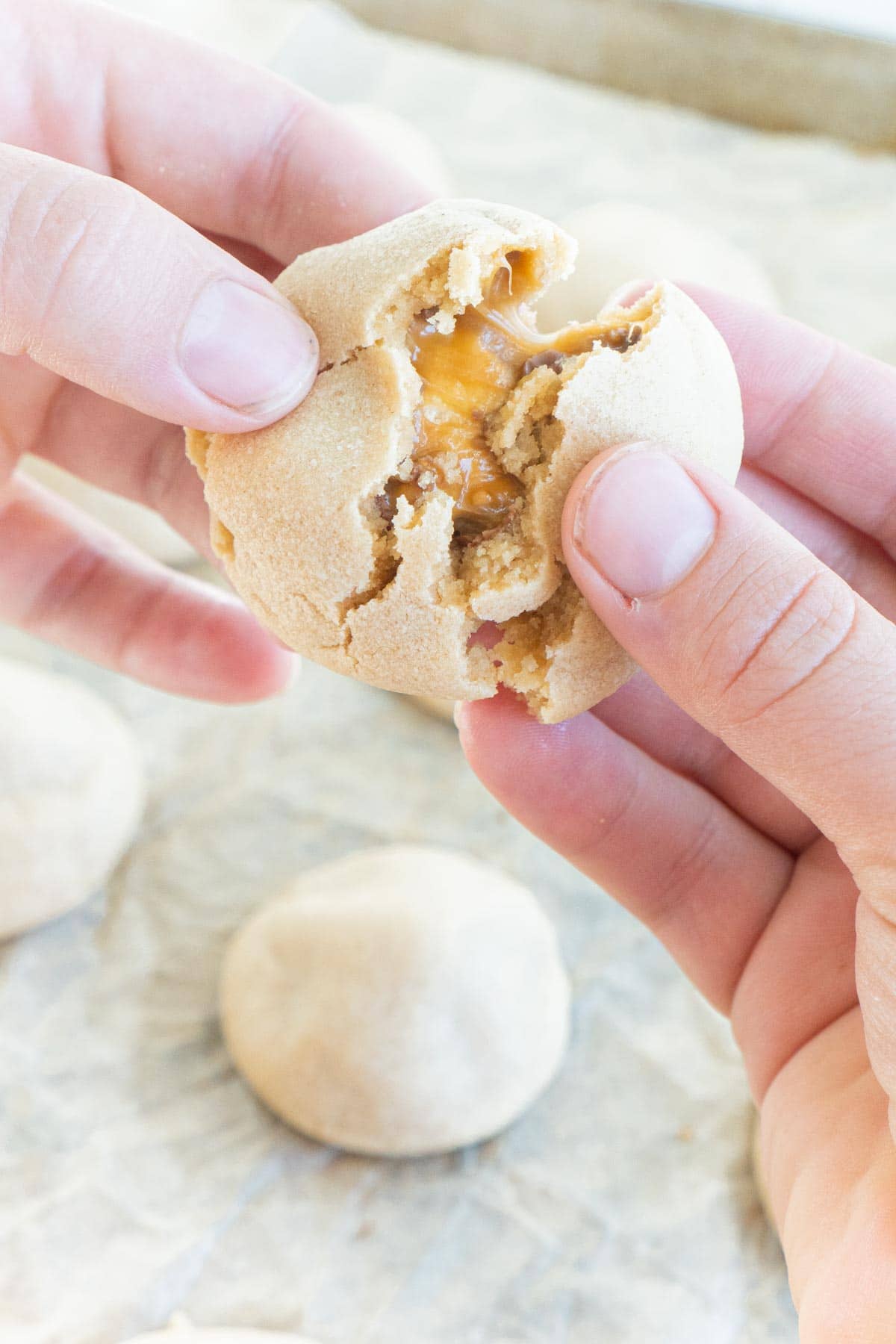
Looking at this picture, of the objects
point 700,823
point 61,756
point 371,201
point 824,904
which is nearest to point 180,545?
point 61,756

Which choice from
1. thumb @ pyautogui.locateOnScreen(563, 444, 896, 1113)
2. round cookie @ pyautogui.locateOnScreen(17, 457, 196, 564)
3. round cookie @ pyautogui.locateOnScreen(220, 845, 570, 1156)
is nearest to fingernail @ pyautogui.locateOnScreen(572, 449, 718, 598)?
thumb @ pyautogui.locateOnScreen(563, 444, 896, 1113)

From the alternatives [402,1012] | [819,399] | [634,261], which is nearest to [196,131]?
[819,399]

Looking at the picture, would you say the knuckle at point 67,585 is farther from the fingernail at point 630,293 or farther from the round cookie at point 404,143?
the round cookie at point 404,143

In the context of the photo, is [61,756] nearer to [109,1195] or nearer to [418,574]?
[109,1195]

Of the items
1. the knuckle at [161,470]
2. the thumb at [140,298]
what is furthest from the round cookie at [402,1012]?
the thumb at [140,298]

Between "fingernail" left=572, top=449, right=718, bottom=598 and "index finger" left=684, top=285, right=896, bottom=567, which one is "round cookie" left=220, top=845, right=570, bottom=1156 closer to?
"index finger" left=684, top=285, right=896, bottom=567

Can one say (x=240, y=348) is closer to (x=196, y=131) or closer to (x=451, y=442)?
(x=451, y=442)
